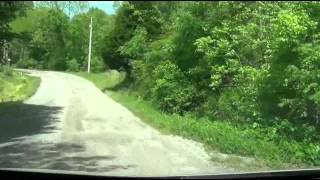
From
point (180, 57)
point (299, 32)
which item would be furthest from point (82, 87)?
point (299, 32)

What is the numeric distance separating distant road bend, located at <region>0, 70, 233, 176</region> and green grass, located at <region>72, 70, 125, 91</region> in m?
0.08

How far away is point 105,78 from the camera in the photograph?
23.0ft

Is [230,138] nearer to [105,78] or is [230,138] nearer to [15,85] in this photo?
[105,78]

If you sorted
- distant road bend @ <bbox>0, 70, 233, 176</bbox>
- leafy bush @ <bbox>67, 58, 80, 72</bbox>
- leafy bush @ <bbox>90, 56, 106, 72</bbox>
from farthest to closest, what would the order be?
leafy bush @ <bbox>90, 56, 106, 72</bbox>
leafy bush @ <bbox>67, 58, 80, 72</bbox>
distant road bend @ <bbox>0, 70, 233, 176</bbox>

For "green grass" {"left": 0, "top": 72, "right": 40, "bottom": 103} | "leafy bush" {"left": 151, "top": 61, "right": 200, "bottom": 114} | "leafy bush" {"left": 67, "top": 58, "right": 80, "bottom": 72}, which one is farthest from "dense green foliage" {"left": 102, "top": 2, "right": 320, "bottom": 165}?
"green grass" {"left": 0, "top": 72, "right": 40, "bottom": 103}

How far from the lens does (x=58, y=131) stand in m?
5.39

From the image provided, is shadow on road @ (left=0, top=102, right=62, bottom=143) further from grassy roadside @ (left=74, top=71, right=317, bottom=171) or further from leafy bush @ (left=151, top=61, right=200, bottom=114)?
leafy bush @ (left=151, top=61, right=200, bottom=114)

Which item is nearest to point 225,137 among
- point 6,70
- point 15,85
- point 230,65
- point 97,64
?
point 230,65

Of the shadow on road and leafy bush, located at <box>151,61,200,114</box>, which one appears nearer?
the shadow on road

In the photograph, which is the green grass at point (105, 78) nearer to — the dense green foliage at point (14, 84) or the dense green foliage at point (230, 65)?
the dense green foliage at point (230, 65)

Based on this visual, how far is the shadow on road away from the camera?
5113 mm

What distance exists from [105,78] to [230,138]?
10.5ft

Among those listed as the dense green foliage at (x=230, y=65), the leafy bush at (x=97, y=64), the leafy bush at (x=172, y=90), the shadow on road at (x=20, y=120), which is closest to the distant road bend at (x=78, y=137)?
the shadow on road at (x=20, y=120)

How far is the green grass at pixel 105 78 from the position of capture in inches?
233
